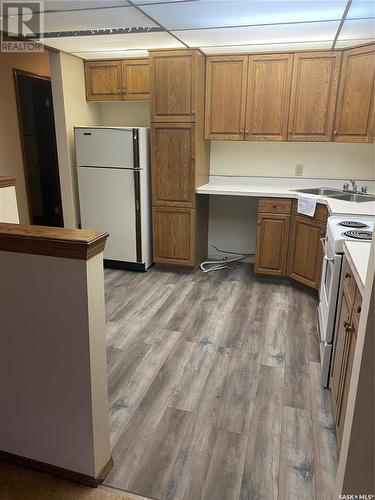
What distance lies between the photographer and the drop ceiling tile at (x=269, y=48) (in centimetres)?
317

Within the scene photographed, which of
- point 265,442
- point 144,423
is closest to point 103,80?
point 144,423

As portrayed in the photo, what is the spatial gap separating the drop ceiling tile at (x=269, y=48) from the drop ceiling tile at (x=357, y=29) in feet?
0.79

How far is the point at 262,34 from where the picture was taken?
2.86 metres

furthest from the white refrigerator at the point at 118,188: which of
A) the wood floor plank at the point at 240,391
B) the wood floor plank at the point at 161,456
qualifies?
the wood floor plank at the point at 161,456

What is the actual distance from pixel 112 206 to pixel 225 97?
5.15ft

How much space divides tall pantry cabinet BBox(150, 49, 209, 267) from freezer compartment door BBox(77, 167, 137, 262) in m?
0.25

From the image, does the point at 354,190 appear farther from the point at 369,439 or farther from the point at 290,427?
the point at 369,439

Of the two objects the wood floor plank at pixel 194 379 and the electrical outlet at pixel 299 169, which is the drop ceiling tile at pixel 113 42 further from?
the wood floor plank at pixel 194 379

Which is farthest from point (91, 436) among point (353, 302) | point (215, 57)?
point (215, 57)

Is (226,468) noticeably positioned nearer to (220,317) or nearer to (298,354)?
(298,354)

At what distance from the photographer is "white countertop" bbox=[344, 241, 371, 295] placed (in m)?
1.48

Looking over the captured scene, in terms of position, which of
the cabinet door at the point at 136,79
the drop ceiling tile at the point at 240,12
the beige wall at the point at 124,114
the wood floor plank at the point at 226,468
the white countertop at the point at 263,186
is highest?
the drop ceiling tile at the point at 240,12

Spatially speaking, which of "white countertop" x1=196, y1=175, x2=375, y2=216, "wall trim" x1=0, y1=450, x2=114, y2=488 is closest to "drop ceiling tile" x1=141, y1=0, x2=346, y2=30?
"white countertop" x1=196, y1=175, x2=375, y2=216

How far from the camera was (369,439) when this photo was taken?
1.17 m
